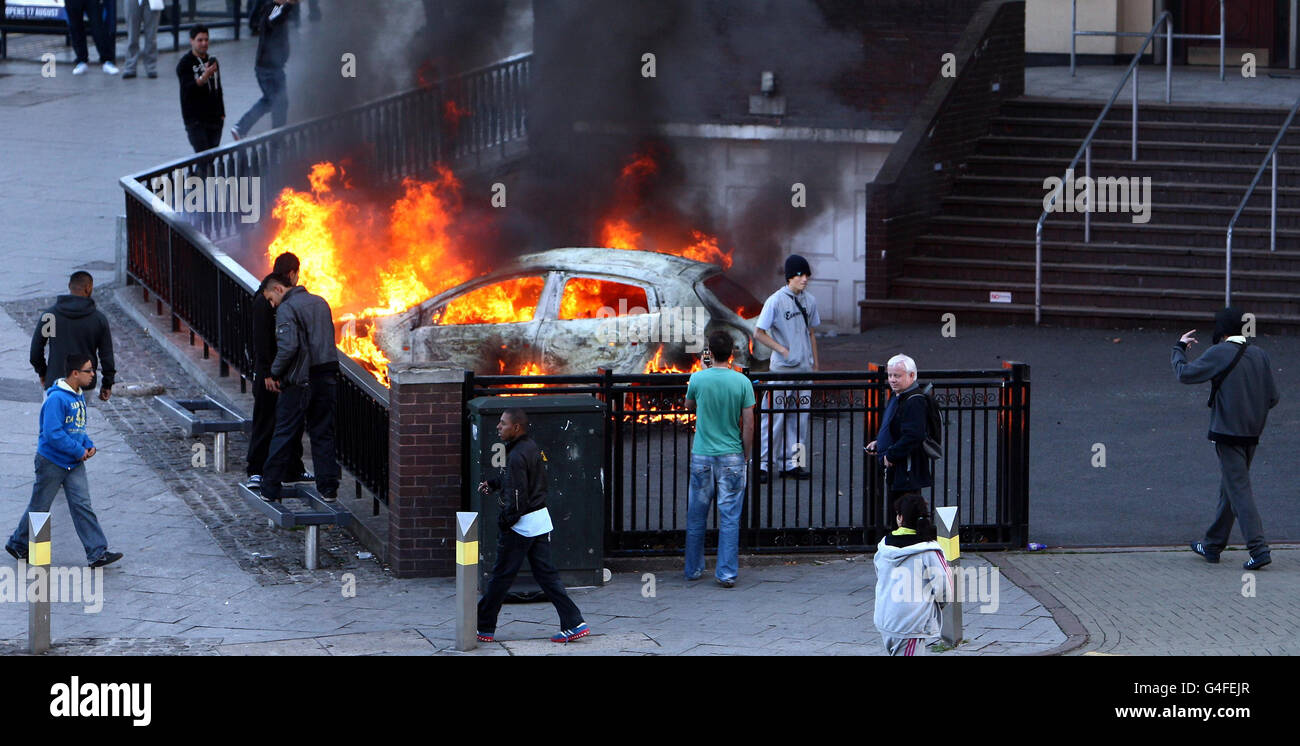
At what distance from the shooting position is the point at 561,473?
1083 centimetres

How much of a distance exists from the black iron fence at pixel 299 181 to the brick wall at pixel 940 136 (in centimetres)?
492

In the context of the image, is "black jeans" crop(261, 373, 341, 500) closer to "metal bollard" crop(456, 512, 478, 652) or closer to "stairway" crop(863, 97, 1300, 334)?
"metal bollard" crop(456, 512, 478, 652)

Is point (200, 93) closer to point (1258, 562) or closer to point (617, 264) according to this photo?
point (617, 264)

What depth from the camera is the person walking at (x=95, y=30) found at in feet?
87.2

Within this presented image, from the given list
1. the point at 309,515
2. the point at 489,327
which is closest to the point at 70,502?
the point at 309,515

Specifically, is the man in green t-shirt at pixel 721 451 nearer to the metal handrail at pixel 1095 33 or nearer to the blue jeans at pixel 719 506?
the blue jeans at pixel 719 506

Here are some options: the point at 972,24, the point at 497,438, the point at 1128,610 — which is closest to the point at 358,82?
the point at 972,24

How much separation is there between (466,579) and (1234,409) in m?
4.90

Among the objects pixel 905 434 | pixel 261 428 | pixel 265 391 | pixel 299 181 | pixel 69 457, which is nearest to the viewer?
pixel 905 434

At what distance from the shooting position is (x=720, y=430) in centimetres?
1102

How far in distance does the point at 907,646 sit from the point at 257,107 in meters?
13.6

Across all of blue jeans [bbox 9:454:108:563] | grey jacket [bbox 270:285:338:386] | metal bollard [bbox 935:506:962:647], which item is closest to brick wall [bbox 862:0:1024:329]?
grey jacket [bbox 270:285:338:386]

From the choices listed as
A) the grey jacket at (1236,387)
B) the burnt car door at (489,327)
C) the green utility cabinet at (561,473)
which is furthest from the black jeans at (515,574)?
the burnt car door at (489,327)

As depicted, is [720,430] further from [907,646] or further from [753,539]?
[907,646]
